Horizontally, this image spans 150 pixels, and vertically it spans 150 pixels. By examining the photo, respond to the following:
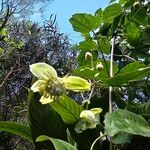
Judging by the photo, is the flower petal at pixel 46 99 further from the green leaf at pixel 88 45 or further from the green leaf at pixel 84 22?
the green leaf at pixel 88 45

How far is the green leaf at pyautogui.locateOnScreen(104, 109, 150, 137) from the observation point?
607 millimetres

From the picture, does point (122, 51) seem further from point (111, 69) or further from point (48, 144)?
point (48, 144)


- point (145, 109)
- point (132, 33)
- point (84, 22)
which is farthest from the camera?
point (132, 33)

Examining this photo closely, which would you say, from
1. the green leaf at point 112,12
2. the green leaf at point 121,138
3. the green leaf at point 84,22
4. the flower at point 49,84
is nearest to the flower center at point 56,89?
the flower at point 49,84

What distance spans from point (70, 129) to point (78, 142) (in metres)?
0.02

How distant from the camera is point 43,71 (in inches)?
27.4

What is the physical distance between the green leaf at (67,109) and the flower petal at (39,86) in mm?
28

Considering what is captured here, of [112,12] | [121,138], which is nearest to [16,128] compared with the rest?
[121,138]

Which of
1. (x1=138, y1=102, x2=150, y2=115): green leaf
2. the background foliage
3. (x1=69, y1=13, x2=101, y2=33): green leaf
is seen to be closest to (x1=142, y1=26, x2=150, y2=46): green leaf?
the background foliage

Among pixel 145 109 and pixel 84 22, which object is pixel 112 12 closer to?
pixel 84 22

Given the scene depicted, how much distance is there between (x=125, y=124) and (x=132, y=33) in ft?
1.70

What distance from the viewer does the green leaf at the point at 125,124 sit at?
0.61m

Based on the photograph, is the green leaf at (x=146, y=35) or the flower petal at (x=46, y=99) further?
the green leaf at (x=146, y=35)

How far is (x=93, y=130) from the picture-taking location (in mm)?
720
